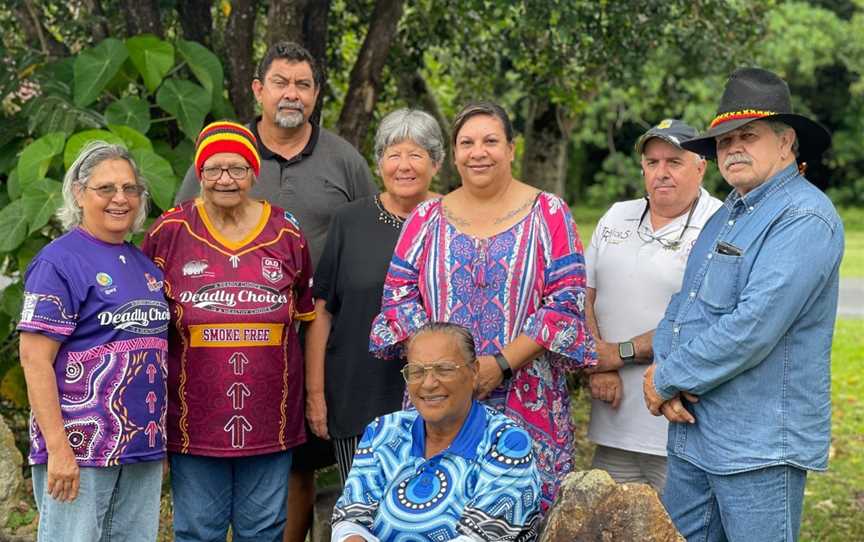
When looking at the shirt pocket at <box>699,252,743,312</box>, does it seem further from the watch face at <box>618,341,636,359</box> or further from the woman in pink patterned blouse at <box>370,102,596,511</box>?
the watch face at <box>618,341,636,359</box>

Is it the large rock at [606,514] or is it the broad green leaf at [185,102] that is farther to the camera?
the broad green leaf at [185,102]

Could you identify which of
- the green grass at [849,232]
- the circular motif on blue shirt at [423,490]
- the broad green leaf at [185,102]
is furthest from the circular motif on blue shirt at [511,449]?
the green grass at [849,232]

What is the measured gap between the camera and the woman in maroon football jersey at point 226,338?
4180 mm

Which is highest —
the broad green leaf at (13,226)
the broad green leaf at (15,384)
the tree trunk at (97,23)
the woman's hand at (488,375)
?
the tree trunk at (97,23)

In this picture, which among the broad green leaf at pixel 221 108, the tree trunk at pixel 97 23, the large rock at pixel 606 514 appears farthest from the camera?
the tree trunk at pixel 97 23

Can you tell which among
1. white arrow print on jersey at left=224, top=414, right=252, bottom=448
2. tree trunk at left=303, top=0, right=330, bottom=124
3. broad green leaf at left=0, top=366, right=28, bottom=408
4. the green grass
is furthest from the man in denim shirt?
the green grass

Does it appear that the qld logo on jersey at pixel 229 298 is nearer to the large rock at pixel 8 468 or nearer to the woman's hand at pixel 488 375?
the woman's hand at pixel 488 375

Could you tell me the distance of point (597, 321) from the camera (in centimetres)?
468

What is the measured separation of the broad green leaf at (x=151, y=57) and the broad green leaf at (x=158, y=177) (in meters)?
0.56

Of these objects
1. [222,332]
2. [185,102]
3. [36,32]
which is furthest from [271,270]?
[36,32]

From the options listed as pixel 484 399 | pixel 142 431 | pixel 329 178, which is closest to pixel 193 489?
pixel 142 431

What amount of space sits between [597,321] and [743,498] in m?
1.20

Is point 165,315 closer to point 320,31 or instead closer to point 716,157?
point 716,157

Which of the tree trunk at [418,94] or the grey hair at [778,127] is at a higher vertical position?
the tree trunk at [418,94]
